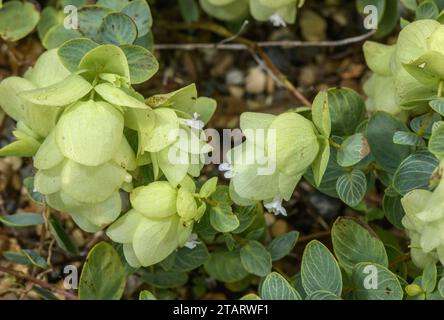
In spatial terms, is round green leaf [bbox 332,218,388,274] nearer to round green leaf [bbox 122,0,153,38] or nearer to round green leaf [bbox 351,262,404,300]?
round green leaf [bbox 351,262,404,300]

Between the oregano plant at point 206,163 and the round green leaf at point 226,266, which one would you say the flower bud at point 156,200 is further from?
the round green leaf at point 226,266

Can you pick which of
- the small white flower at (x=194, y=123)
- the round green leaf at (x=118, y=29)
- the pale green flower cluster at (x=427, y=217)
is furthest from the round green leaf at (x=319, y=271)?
the round green leaf at (x=118, y=29)

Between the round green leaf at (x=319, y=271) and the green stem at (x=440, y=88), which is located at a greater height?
the green stem at (x=440, y=88)

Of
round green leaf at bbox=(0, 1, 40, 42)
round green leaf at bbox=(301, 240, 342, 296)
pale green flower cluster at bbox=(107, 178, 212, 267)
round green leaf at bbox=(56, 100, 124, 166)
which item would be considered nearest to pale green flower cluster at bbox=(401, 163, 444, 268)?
→ round green leaf at bbox=(301, 240, 342, 296)

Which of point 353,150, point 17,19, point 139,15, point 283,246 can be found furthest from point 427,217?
point 17,19

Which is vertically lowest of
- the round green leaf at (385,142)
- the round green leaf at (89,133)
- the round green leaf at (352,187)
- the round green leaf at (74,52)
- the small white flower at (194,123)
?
the round green leaf at (352,187)

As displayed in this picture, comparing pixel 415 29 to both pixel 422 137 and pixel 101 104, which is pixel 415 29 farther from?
pixel 101 104

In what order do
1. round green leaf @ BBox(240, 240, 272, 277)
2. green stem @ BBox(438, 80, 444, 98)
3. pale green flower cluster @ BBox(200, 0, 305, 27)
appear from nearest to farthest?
green stem @ BBox(438, 80, 444, 98) < round green leaf @ BBox(240, 240, 272, 277) < pale green flower cluster @ BBox(200, 0, 305, 27)
